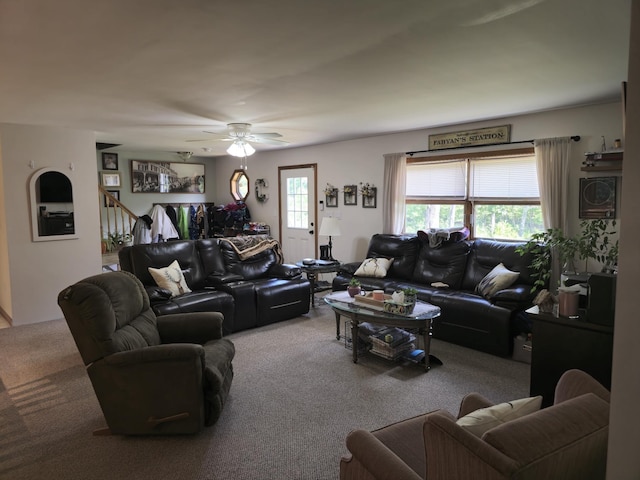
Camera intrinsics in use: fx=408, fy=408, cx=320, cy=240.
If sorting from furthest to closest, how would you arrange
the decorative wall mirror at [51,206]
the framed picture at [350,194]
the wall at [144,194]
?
1. the wall at [144,194]
2. the framed picture at [350,194]
3. the decorative wall mirror at [51,206]

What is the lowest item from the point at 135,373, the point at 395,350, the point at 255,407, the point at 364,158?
the point at 255,407

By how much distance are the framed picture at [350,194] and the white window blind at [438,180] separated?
35.7 inches

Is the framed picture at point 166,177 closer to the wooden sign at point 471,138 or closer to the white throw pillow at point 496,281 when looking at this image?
the wooden sign at point 471,138

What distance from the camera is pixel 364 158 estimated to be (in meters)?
6.25

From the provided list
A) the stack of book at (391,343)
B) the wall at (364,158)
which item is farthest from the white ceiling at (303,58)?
the stack of book at (391,343)

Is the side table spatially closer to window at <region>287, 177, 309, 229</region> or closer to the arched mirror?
window at <region>287, 177, 309, 229</region>

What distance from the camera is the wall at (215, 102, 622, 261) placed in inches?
162

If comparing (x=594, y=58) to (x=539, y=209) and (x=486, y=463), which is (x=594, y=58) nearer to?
(x=539, y=209)

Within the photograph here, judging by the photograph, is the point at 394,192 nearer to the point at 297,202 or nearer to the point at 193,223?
the point at 297,202

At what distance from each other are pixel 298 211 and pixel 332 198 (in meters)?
0.93

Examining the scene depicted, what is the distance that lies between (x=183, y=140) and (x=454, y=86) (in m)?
4.45

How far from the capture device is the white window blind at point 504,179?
4621 mm

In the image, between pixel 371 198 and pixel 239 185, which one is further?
pixel 239 185

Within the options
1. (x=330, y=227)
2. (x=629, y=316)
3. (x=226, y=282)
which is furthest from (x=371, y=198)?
(x=629, y=316)
